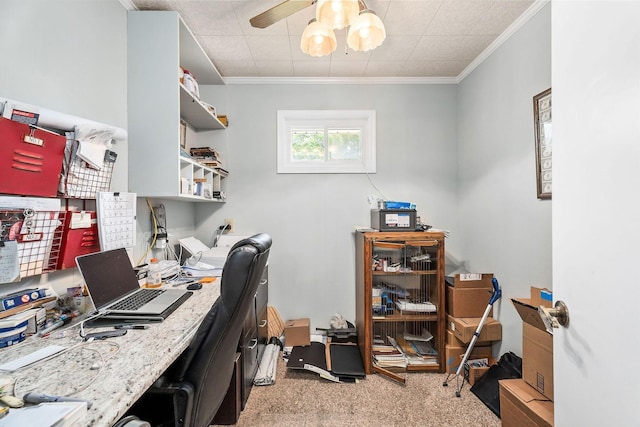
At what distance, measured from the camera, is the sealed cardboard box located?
6.98 ft

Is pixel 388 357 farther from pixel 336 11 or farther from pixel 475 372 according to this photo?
pixel 336 11

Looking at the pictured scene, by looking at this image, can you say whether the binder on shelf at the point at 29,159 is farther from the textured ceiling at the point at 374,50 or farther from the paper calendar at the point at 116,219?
the textured ceiling at the point at 374,50

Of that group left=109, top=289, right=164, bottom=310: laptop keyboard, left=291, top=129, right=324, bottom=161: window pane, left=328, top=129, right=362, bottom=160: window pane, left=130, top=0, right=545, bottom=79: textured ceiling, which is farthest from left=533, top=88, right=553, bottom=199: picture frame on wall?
left=109, top=289, right=164, bottom=310: laptop keyboard

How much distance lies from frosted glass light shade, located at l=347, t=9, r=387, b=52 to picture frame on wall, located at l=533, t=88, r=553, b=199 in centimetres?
113

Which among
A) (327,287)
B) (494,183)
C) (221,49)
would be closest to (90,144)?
(221,49)

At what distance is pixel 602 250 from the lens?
0.69 metres

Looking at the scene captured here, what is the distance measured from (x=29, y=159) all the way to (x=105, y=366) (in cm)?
84

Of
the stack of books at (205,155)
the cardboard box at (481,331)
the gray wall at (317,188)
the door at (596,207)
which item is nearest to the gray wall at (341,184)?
the gray wall at (317,188)

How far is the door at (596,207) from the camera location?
0.62 metres

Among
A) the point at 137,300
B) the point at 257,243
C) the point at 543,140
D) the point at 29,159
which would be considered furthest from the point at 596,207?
the point at 29,159

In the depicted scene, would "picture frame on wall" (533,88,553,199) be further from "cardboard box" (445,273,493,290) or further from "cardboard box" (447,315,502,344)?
"cardboard box" (447,315,502,344)

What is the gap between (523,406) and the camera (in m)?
1.33

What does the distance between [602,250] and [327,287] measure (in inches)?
86.1

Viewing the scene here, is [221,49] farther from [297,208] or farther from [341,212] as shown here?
[341,212]
